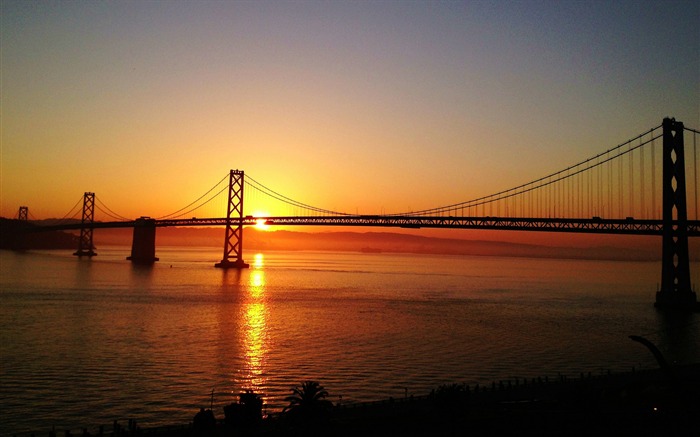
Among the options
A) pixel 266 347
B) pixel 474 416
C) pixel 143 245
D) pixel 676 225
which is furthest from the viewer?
pixel 143 245

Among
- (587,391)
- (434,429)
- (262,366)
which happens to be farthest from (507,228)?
(434,429)

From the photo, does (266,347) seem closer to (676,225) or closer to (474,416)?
(474,416)

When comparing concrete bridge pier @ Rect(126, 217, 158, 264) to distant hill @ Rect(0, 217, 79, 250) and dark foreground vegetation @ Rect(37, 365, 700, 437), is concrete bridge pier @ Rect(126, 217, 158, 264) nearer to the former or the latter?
distant hill @ Rect(0, 217, 79, 250)

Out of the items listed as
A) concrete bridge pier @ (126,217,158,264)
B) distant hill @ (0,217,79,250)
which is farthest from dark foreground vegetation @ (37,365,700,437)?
distant hill @ (0,217,79,250)

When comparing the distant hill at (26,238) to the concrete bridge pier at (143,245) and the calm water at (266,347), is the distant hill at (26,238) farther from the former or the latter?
the calm water at (266,347)

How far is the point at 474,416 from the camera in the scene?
15461 mm

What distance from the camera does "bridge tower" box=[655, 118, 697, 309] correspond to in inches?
1747

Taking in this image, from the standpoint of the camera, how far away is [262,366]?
24891 mm

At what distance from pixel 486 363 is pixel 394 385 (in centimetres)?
566

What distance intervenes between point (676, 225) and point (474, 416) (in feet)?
119

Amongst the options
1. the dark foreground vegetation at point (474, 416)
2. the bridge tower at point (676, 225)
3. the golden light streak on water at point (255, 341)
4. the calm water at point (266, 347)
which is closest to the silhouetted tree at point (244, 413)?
the dark foreground vegetation at point (474, 416)

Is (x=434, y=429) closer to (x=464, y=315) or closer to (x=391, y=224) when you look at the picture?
(x=464, y=315)

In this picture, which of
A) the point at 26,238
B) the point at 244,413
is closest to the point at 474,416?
the point at 244,413

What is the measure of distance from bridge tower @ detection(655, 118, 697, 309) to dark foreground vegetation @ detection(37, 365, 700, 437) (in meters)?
29.9
